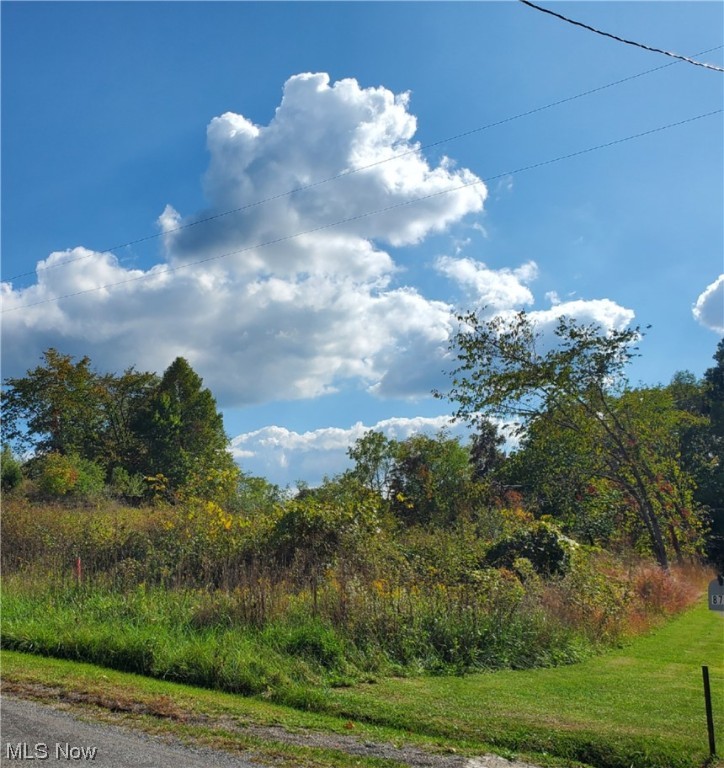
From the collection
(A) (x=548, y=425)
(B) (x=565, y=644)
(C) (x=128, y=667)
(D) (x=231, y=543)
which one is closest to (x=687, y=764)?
(B) (x=565, y=644)

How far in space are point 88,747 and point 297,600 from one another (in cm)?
571

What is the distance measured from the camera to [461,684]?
346 inches

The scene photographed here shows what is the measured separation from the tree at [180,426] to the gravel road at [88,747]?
38046 mm

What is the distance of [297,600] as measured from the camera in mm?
11133

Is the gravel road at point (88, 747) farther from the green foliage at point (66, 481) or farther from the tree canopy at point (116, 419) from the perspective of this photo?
the tree canopy at point (116, 419)

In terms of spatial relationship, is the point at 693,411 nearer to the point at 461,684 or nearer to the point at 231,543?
Result: the point at 231,543

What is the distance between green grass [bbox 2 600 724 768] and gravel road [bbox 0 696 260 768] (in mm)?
764

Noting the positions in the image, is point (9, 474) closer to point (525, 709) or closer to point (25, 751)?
point (25, 751)

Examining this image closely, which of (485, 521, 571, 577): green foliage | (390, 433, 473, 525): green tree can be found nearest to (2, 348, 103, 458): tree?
(390, 433, 473, 525): green tree

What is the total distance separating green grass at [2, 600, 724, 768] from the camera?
6.23m

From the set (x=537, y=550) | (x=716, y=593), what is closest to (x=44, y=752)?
(x=716, y=593)

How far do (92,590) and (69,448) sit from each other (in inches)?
1333

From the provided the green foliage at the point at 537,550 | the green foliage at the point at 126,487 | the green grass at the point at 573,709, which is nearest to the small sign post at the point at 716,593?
the green grass at the point at 573,709

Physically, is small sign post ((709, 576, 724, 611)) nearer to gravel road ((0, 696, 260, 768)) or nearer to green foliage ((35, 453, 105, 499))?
gravel road ((0, 696, 260, 768))
